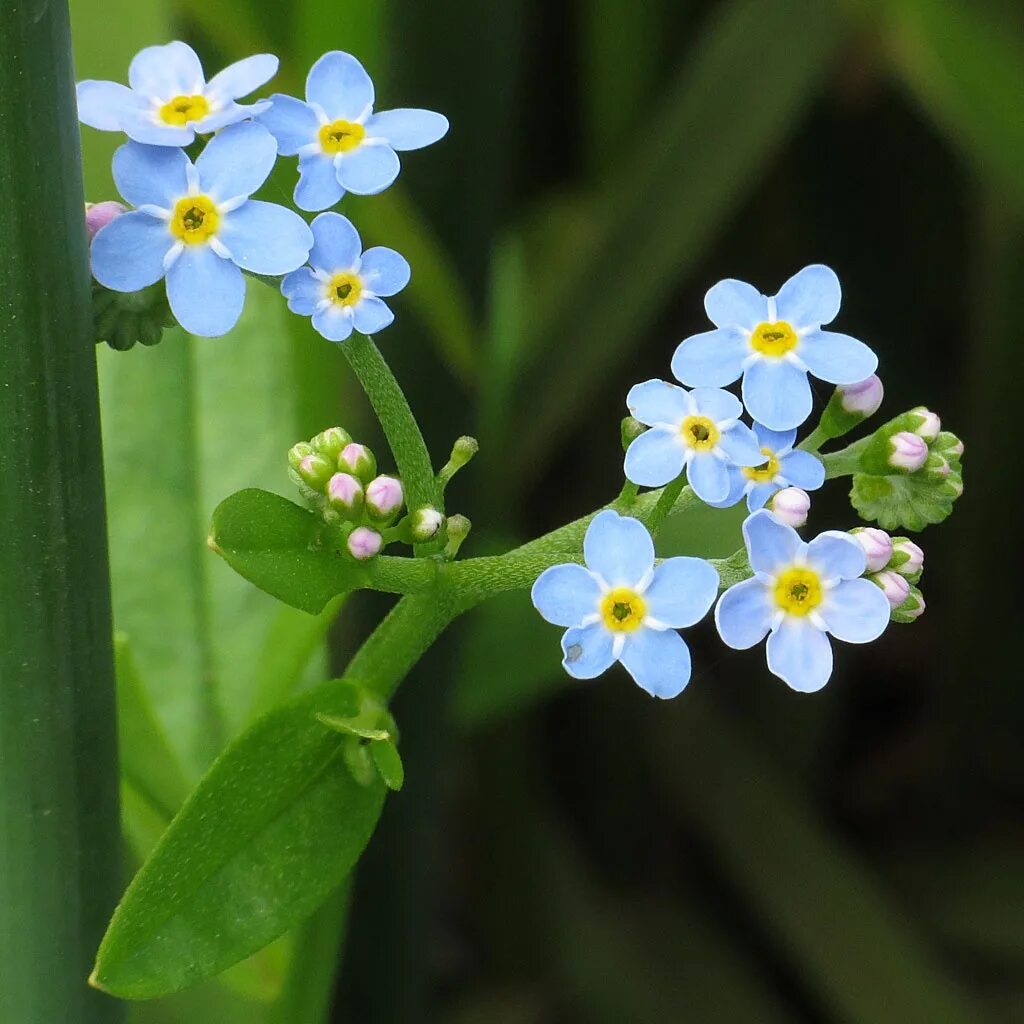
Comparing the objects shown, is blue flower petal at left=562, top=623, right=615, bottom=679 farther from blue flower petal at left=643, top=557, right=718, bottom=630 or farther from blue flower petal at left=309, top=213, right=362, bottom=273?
blue flower petal at left=309, top=213, right=362, bottom=273

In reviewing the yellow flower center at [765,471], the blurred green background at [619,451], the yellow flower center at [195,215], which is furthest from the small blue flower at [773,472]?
the blurred green background at [619,451]

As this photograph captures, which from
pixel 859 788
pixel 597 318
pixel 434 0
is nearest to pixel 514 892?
pixel 859 788

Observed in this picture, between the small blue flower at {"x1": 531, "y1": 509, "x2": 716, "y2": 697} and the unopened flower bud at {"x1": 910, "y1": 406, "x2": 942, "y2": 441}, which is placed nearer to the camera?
the small blue flower at {"x1": 531, "y1": 509, "x2": 716, "y2": 697}

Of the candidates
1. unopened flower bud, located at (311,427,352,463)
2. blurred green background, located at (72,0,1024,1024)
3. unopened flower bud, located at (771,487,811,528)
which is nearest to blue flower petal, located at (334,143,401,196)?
unopened flower bud, located at (311,427,352,463)

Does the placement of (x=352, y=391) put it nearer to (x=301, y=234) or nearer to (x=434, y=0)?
(x=434, y=0)

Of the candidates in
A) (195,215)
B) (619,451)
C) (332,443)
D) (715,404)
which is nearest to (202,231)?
(195,215)

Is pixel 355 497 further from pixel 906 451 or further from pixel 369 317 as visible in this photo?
pixel 906 451
